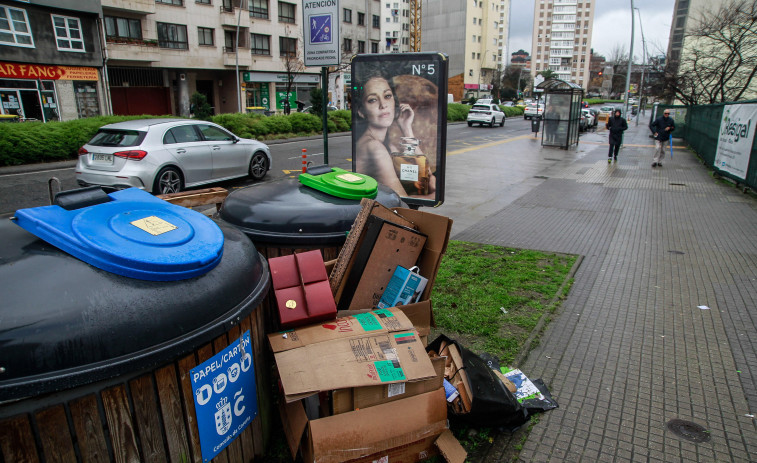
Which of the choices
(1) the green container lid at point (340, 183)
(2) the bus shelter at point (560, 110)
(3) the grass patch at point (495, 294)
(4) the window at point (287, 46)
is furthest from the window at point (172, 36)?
(1) the green container lid at point (340, 183)

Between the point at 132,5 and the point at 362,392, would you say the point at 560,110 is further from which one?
the point at 132,5

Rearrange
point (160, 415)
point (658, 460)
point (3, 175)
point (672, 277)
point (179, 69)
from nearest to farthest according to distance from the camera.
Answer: point (160, 415) < point (658, 460) < point (672, 277) < point (3, 175) < point (179, 69)

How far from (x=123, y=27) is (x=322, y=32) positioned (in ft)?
112

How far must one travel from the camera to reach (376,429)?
265 centimetres

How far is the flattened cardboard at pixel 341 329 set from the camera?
2820 mm

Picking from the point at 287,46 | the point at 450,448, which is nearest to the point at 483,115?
the point at 287,46

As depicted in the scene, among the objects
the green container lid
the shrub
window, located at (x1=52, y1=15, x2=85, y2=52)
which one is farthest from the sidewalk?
the shrub

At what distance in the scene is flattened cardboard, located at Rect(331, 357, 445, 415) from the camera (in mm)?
2602

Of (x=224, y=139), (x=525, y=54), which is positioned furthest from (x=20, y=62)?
(x=525, y=54)

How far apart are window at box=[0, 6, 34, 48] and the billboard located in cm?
2904

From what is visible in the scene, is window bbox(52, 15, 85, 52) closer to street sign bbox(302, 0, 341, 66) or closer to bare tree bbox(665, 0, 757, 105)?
street sign bbox(302, 0, 341, 66)

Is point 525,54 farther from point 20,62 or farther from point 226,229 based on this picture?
point 226,229

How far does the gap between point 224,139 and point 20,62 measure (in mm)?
23550

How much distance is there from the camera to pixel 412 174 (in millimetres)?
7176
